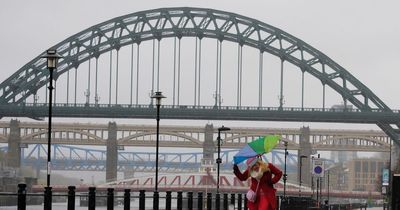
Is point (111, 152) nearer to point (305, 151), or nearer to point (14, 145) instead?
point (14, 145)

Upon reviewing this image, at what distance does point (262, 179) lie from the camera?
2261 centimetres

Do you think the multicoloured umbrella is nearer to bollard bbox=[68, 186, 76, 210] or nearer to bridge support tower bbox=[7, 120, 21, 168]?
bollard bbox=[68, 186, 76, 210]

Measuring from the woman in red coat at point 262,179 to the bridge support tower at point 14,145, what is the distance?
127m

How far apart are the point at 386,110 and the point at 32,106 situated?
4524cm

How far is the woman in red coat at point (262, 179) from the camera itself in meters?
22.4

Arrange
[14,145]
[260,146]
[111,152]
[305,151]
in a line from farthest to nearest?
[111,152] → [305,151] → [14,145] → [260,146]

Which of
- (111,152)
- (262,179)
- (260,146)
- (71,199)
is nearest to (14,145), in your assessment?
(111,152)

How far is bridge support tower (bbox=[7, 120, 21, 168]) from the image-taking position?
148625mm

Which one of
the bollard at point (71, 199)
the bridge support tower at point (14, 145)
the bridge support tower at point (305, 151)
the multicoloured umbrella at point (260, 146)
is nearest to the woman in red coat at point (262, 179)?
the multicoloured umbrella at point (260, 146)

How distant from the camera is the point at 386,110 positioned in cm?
12988

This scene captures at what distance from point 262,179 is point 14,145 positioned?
131 meters

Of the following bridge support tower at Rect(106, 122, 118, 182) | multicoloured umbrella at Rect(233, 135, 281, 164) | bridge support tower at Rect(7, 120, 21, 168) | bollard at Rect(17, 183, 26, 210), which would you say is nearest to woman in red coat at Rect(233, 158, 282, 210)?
multicoloured umbrella at Rect(233, 135, 281, 164)

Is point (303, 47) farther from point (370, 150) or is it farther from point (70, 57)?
point (370, 150)

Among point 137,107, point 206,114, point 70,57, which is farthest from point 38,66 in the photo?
point 206,114
